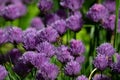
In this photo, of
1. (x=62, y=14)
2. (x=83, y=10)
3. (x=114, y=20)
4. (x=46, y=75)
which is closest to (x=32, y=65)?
(x=46, y=75)

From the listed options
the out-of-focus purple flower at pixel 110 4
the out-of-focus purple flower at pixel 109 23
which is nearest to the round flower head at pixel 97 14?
the out-of-focus purple flower at pixel 109 23

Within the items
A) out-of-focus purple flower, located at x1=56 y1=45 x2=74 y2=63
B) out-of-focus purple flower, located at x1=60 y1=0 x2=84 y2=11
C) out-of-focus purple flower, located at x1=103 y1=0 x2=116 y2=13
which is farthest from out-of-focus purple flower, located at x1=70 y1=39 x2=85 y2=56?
out-of-focus purple flower, located at x1=103 y1=0 x2=116 y2=13

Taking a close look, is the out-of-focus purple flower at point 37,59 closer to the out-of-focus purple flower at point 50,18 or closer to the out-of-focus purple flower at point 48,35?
the out-of-focus purple flower at point 48,35

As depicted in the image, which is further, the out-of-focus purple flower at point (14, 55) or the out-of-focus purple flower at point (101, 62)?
the out-of-focus purple flower at point (14, 55)

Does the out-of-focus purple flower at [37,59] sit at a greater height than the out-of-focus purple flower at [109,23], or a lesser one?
greater

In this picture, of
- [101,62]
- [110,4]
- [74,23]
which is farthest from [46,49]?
[110,4]

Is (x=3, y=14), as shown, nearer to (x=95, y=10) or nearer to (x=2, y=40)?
(x=2, y=40)

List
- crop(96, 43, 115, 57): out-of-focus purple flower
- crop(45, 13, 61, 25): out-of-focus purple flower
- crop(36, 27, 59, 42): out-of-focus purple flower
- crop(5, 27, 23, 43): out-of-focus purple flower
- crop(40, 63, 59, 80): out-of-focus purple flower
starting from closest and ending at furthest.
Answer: crop(40, 63, 59, 80): out-of-focus purple flower < crop(96, 43, 115, 57): out-of-focus purple flower < crop(36, 27, 59, 42): out-of-focus purple flower < crop(5, 27, 23, 43): out-of-focus purple flower < crop(45, 13, 61, 25): out-of-focus purple flower

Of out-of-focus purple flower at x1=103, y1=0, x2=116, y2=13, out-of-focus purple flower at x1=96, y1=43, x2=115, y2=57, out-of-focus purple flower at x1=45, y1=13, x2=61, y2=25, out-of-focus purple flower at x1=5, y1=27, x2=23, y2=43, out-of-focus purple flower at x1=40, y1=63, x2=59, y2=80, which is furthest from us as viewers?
out-of-focus purple flower at x1=103, y1=0, x2=116, y2=13

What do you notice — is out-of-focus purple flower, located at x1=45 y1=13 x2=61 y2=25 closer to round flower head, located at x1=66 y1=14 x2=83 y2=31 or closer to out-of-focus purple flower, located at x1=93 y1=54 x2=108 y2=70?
round flower head, located at x1=66 y1=14 x2=83 y2=31

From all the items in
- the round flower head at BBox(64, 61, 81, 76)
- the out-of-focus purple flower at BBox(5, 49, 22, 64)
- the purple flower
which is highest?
the purple flower

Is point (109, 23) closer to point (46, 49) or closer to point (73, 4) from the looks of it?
point (73, 4)

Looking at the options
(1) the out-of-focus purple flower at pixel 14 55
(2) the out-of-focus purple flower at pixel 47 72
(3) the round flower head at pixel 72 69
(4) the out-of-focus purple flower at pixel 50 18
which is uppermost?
(2) the out-of-focus purple flower at pixel 47 72

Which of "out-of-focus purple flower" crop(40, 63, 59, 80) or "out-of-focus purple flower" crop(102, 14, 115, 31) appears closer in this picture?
"out-of-focus purple flower" crop(40, 63, 59, 80)
